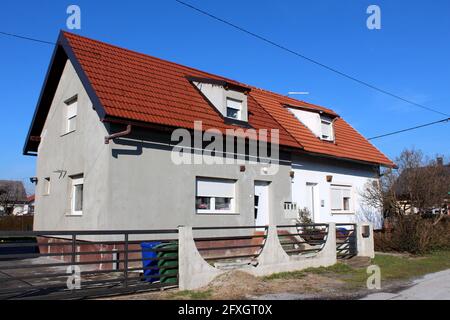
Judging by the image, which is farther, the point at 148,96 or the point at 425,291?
the point at 148,96

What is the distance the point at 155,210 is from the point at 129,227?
2.99 ft

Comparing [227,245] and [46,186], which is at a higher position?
[46,186]

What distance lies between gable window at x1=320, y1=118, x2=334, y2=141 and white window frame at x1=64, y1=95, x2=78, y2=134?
10916 mm

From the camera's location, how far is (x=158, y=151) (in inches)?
485

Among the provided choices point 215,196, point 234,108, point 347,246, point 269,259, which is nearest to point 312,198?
point 347,246

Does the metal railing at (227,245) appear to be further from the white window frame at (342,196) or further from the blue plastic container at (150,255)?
the white window frame at (342,196)

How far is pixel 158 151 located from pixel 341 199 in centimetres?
1000

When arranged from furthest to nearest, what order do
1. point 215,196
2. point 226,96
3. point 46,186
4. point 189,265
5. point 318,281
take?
point 46,186
point 226,96
point 215,196
point 318,281
point 189,265

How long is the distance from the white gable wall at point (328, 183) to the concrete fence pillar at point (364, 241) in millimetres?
2794

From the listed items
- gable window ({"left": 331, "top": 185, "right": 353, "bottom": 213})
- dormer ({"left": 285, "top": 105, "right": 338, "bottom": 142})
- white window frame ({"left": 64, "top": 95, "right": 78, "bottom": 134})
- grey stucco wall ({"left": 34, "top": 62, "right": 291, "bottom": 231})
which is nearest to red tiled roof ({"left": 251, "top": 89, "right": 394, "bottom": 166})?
dormer ({"left": 285, "top": 105, "right": 338, "bottom": 142})

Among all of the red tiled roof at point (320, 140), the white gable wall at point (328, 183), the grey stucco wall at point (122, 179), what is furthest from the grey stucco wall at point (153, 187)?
the red tiled roof at point (320, 140)

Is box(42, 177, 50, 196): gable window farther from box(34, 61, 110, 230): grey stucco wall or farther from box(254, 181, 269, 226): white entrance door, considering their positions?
box(254, 181, 269, 226): white entrance door

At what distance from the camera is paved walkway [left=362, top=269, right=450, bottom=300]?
8328 millimetres

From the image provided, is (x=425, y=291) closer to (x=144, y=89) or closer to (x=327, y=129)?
(x=144, y=89)
